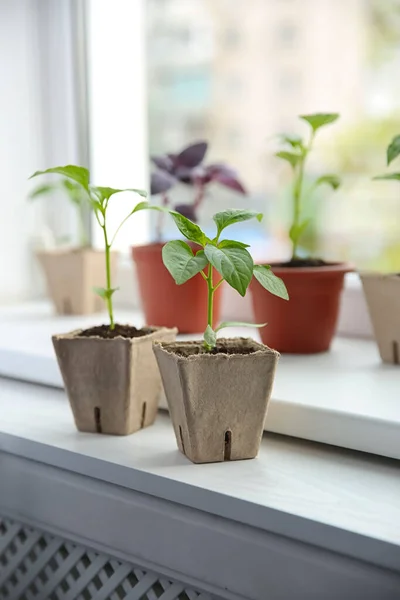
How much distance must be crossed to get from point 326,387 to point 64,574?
1.35ft

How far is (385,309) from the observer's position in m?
1.07

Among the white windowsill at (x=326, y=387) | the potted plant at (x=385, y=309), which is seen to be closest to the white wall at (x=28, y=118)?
the white windowsill at (x=326, y=387)

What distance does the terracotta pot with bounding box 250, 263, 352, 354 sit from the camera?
111cm

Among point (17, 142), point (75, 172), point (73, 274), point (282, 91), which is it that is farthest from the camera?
point (282, 91)

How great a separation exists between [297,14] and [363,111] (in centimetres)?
29

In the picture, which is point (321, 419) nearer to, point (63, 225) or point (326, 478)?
point (326, 478)

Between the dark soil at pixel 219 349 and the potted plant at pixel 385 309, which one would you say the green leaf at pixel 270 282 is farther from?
the potted plant at pixel 385 309

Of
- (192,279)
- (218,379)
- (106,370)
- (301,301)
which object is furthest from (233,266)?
(192,279)

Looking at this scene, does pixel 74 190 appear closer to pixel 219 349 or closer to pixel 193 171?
pixel 193 171

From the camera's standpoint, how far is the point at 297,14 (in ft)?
5.67

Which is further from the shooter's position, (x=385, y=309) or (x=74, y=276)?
(x=74, y=276)

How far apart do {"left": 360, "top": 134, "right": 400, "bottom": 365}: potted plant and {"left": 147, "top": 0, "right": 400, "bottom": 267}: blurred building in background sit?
519 millimetres

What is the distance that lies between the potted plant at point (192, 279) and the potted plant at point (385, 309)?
0.29 meters

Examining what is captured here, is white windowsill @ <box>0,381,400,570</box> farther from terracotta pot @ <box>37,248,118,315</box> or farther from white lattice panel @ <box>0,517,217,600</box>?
terracotta pot @ <box>37,248,118,315</box>
